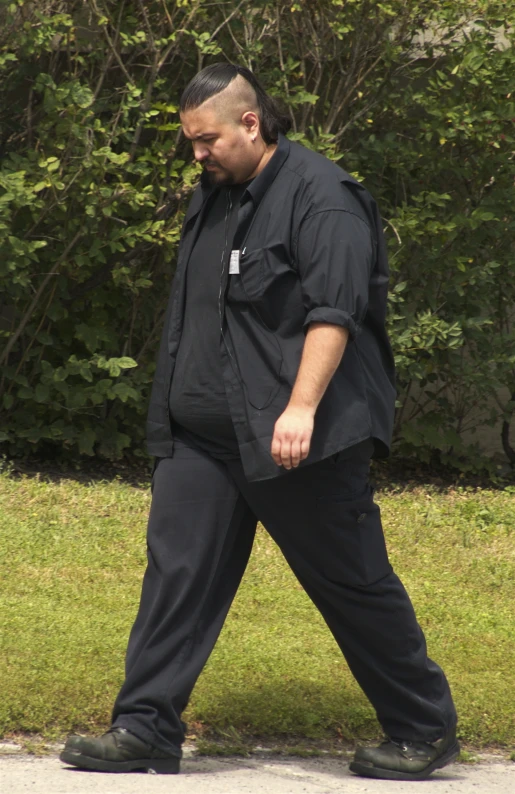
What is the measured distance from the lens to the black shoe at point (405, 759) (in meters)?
3.47

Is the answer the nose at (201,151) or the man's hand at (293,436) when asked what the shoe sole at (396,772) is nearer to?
the man's hand at (293,436)

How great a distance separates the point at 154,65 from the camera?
6.68m

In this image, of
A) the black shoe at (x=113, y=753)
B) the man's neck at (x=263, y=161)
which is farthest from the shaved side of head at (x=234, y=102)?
the black shoe at (x=113, y=753)

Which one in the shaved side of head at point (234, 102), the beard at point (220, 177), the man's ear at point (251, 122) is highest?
the shaved side of head at point (234, 102)

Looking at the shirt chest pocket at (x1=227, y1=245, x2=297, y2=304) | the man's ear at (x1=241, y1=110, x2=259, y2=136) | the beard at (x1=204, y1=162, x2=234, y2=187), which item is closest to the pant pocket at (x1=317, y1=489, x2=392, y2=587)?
the shirt chest pocket at (x1=227, y1=245, x2=297, y2=304)

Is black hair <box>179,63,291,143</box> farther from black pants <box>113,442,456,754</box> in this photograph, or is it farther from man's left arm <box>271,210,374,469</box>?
black pants <box>113,442,456,754</box>

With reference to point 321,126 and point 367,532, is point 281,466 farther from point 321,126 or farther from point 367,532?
point 321,126

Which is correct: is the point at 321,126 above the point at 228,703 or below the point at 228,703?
above

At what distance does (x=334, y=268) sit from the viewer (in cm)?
317

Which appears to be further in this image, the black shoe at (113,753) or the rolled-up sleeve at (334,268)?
the black shoe at (113,753)

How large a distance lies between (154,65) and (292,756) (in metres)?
4.30

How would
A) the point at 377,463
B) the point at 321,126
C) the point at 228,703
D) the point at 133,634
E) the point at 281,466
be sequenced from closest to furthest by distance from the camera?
the point at 281,466
the point at 133,634
the point at 228,703
the point at 321,126
the point at 377,463

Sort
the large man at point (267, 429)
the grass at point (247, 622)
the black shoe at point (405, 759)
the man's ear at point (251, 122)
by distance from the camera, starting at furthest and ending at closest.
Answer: the grass at point (247, 622) → the black shoe at point (405, 759) → the man's ear at point (251, 122) → the large man at point (267, 429)

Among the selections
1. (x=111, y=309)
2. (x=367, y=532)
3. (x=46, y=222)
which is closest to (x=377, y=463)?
(x=111, y=309)
